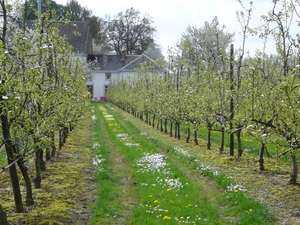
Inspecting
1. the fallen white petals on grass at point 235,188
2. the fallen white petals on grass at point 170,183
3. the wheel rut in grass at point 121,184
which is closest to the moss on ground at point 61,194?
the wheel rut in grass at point 121,184

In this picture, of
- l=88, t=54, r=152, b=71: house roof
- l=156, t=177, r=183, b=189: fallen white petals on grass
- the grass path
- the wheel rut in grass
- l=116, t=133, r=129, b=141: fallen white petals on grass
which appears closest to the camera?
the grass path

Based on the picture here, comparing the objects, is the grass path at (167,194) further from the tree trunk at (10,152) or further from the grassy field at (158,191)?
the tree trunk at (10,152)

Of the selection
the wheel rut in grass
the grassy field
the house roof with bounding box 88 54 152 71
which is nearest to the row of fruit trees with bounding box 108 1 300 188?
the grassy field

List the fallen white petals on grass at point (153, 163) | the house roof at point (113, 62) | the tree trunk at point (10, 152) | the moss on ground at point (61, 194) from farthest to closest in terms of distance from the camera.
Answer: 1. the house roof at point (113, 62)
2. the fallen white petals on grass at point (153, 163)
3. the moss on ground at point (61, 194)
4. the tree trunk at point (10, 152)

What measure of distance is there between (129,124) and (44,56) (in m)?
17.5

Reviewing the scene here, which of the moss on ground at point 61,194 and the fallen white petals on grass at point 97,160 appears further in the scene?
the fallen white petals on grass at point 97,160

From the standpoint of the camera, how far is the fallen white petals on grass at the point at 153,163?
12.5 meters

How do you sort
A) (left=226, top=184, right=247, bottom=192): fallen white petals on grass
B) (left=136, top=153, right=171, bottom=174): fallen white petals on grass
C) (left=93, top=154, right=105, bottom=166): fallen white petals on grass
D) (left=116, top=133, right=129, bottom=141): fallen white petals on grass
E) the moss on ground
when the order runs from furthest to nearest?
(left=116, top=133, right=129, bottom=141): fallen white petals on grass < (left=93, top=154, right=105, bottom=166): fallen white petals on grass < (left=136, top=153, right=171, bottom=174): fallen white petals on grass < (left=226, top=184, right=247, bottom=192): fallen white petals on grass < the moss on ground

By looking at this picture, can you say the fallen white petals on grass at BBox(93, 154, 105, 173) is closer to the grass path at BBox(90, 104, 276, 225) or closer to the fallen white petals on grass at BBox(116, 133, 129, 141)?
the grass path at BBox(90, 104, 276, 225)

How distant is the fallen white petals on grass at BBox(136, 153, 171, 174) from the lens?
1254 cm

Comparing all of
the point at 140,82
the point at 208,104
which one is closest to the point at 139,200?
the point at 208,104

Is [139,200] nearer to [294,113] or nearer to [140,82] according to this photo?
[294,113]

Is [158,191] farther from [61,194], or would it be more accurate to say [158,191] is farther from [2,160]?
[2,160]

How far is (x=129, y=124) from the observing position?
28.4 metres
